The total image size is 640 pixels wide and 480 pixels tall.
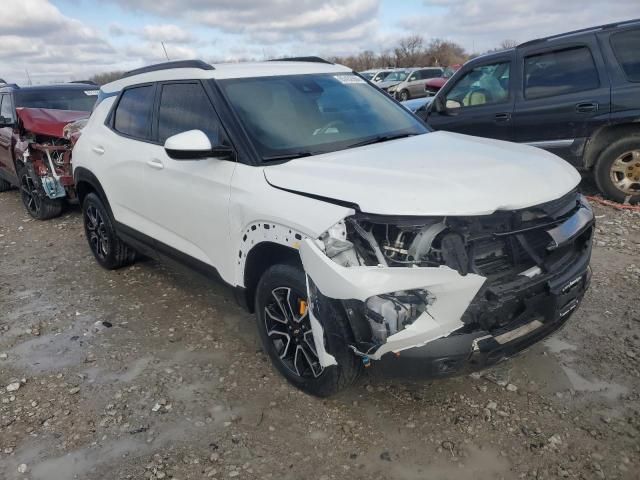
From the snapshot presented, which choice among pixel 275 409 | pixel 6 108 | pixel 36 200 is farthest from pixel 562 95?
pixel 6 108

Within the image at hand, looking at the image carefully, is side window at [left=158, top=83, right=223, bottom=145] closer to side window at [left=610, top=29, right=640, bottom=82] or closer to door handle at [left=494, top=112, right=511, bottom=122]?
door handle at [left=494, top=112, right=511, bottom=122]

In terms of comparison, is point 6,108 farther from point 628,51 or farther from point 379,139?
point 628,51

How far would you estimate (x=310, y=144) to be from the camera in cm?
316

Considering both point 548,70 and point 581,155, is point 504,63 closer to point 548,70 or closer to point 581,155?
point 548,70

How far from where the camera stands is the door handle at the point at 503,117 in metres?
6.15

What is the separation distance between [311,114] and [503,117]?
3606mm

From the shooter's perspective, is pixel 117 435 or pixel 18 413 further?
pixel 18 413

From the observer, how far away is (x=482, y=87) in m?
6.44

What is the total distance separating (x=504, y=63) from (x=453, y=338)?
4.92 m

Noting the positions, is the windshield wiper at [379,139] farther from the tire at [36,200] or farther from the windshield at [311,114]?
the tire at [36,200]

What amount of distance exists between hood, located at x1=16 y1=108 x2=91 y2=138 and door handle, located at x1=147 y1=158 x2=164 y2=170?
3.49 m

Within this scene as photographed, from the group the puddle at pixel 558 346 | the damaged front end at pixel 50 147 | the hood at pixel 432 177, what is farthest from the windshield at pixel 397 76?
the hood at pixel 432 177

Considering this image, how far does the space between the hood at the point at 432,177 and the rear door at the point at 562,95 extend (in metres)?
2.99

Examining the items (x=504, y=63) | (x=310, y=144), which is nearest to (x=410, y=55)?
(x=504, y=63)
